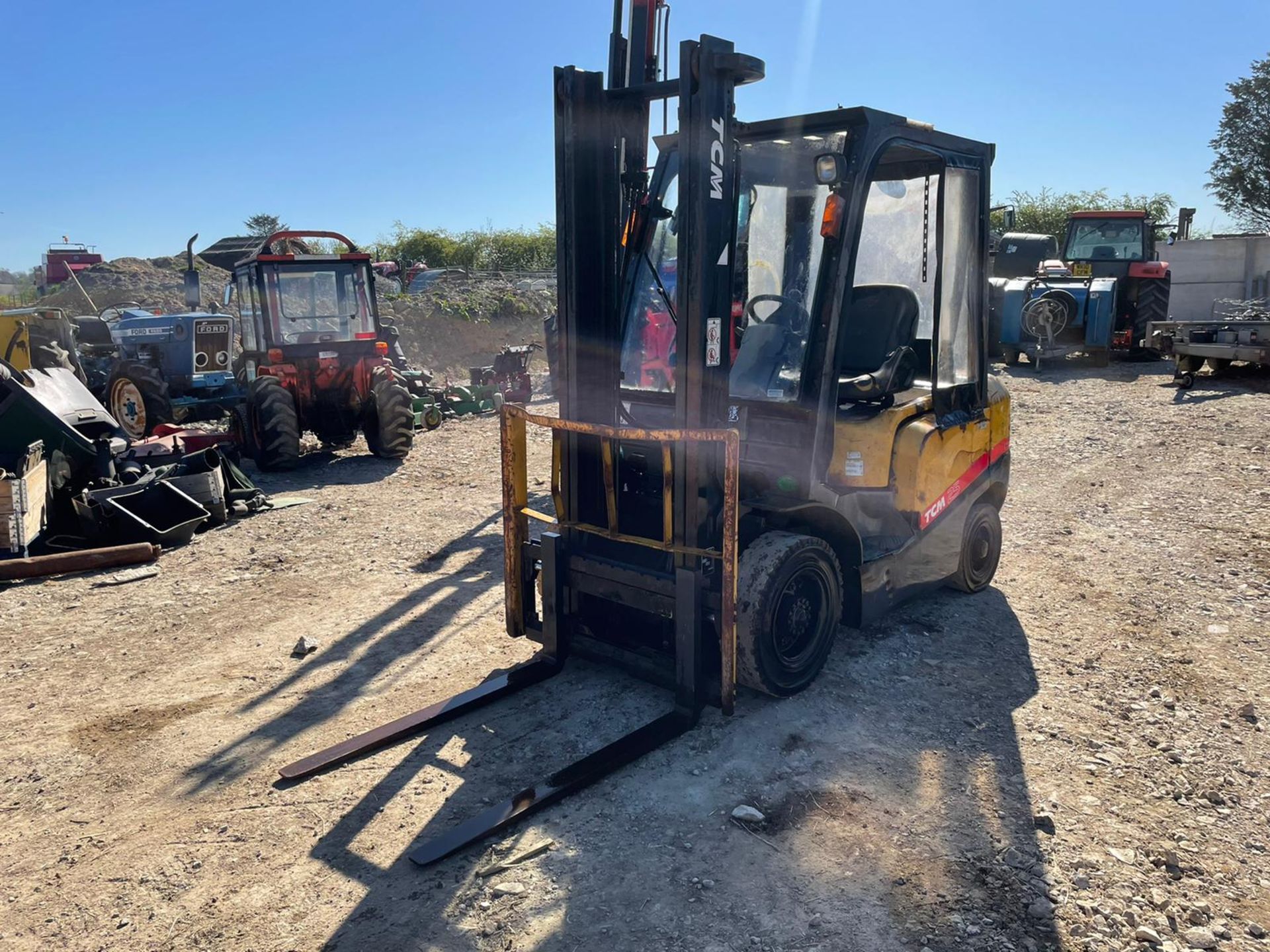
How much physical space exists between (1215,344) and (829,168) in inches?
546

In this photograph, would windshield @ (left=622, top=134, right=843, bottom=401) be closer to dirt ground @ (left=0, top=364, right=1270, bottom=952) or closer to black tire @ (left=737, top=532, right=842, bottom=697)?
black tire @ (left=737, top=532, right=842, bottom=697)

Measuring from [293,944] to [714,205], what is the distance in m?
3.22

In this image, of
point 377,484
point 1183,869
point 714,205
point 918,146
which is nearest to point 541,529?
point 714,205

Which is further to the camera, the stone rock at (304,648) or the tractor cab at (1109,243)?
the tractor cab at (1109,243)

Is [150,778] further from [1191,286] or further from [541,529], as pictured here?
[1191,286]

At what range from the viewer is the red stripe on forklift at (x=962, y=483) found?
5.25 meters

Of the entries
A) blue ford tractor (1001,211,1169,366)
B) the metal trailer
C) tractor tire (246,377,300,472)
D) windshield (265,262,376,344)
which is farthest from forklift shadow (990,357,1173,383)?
tractor tire (246,377,300,472)

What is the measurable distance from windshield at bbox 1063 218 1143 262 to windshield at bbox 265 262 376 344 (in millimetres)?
15074

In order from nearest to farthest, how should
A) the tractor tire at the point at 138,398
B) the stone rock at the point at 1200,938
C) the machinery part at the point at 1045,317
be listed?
the stone rock at the point at 1200,938, the tractor tire at the point at 138,398, the machinery part at the point at 1045,317

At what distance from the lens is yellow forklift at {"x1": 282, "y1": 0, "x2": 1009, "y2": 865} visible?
160 inches

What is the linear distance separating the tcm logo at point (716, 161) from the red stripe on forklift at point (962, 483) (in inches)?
87.9

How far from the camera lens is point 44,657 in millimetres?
5559

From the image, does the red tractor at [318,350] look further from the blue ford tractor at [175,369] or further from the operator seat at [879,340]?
the operator seat at [879,340]

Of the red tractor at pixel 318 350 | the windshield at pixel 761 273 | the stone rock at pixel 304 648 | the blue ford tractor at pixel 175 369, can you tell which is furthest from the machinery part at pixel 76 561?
the blue ford tractor at pixel 175 369
